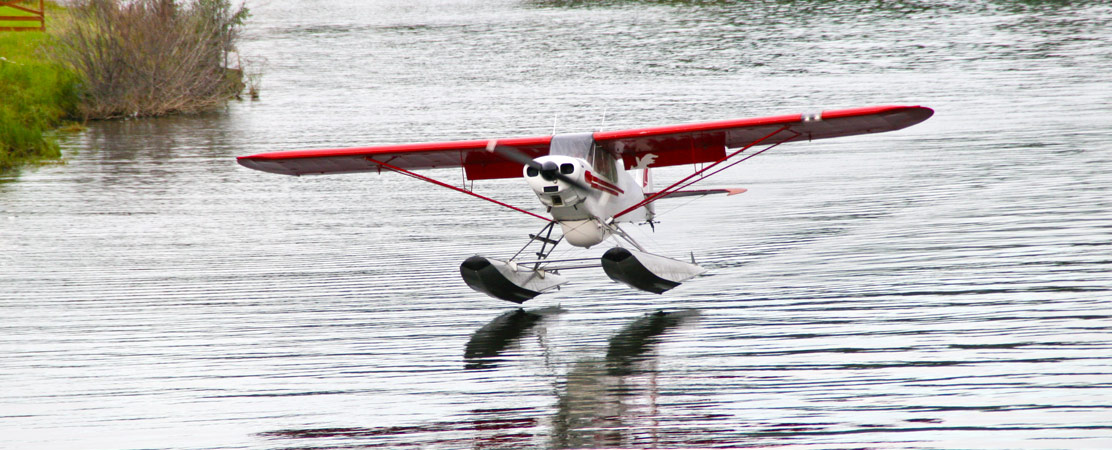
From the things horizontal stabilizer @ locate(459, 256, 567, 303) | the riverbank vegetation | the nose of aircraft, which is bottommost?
horizontal stabilizer @ locate(459, 256, 567, 303)

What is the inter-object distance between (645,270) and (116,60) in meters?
23.4

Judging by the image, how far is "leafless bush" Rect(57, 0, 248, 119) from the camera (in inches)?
1134

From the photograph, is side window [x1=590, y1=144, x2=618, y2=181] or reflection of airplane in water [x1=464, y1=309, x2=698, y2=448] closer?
reflection of airplane in water [x1=464, y1=309, x2=698, y2=448]

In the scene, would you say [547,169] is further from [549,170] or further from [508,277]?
[508,277]

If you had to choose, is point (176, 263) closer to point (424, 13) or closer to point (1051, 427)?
point (1051, 427)

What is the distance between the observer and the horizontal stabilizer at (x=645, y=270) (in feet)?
28.8

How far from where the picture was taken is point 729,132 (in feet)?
33.6

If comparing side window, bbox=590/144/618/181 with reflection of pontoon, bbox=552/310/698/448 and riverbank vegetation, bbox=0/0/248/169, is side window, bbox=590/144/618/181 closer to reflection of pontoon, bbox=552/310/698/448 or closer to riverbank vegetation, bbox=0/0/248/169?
reflection of pontoon, bbox=552/310/698/448

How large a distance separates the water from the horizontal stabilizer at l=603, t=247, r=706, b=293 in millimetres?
219

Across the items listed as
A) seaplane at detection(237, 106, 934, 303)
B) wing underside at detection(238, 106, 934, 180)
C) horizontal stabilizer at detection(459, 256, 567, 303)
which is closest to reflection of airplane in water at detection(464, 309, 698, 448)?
horizontal stabilizer at detection(459, 256, 567, 303)

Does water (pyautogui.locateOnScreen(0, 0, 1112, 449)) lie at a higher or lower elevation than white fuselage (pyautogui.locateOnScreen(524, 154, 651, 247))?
lower

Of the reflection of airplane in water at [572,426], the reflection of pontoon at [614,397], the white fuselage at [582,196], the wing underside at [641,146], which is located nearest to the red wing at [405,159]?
the wing underside at [641,146]

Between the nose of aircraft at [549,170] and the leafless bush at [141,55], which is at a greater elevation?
the leafless bush at [141,55]

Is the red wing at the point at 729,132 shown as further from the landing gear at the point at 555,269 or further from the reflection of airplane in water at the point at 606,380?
the reflection of airplane in water at the point at 606,380
